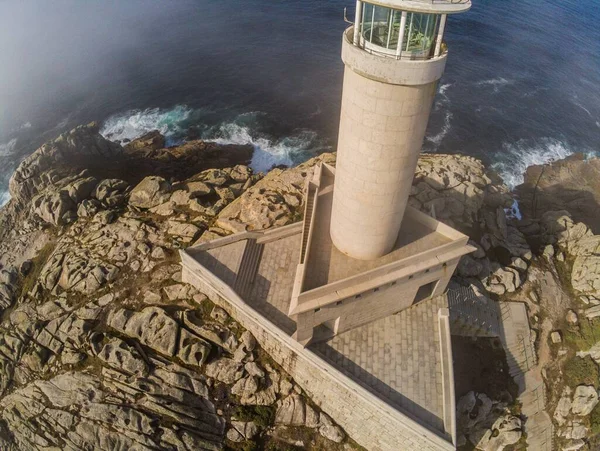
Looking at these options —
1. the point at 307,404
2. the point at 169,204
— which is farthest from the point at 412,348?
the point at 169,204

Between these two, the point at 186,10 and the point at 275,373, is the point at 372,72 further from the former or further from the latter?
the point at 186,10

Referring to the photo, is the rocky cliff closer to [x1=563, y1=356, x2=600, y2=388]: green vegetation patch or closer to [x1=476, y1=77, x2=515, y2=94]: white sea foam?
[x1=563, y1=356, x2=600, y2=388]: green vegetation patch

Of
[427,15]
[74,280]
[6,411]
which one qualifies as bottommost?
[6,411]

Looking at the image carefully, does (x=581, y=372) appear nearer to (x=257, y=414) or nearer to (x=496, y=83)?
(x=257, y=414)

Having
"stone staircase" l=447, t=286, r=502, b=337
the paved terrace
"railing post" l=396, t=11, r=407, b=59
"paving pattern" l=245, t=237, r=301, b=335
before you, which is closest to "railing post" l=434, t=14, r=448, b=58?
"railing post" l=396, t=11, r=407, b=59

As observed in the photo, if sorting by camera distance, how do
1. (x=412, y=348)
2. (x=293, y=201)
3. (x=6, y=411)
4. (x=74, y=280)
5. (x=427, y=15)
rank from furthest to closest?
(x=293, y=201)
(x=74, y=280)
(x=6, y=411)
(x=412, y=348)
(x=427, y=15)

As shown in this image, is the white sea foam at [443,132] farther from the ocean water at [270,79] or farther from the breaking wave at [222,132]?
the breaking wave at [222,132]
